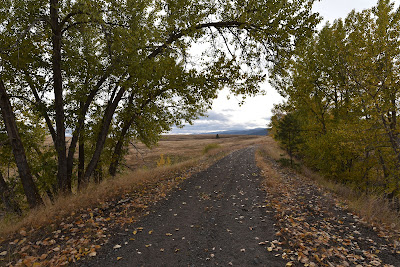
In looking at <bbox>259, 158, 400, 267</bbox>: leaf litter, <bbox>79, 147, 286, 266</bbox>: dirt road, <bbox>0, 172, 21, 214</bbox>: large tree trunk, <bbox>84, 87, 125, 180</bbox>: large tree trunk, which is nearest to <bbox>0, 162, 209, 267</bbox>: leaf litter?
<bbox>79, 147, 286, 266</bbox>: dirt road

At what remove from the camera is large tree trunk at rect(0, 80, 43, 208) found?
25.6 ft

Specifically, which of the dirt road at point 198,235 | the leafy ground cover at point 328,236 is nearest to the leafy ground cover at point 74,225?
the dirt road at point 198,235

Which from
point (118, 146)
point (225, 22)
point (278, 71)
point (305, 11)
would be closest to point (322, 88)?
point (278, 71)

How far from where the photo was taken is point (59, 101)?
8.93 m

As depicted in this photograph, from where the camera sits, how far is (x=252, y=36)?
8984 millimetres

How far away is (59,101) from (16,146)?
95.4 inches

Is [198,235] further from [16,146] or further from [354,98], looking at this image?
[354,98]

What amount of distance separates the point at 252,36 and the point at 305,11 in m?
2.20

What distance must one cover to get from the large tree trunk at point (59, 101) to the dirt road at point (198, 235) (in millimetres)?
5101

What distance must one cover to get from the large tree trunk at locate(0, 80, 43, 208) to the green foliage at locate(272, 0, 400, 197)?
1200 cm

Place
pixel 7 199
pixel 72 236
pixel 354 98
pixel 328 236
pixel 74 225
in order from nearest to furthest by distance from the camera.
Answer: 1. pixel 72 236
2. pixel 328 236
3. pixel 74 225
4. pixel 7 199
5. pixel 354 98

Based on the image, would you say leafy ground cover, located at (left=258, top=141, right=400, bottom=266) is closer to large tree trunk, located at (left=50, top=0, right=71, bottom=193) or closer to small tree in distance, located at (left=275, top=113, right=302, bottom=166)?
large tree trunk, located at (left=50, top=0, right=71, bottom=193)

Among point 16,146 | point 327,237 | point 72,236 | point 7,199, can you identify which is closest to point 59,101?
point 16,146

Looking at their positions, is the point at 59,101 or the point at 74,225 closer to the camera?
the point at 74,225
